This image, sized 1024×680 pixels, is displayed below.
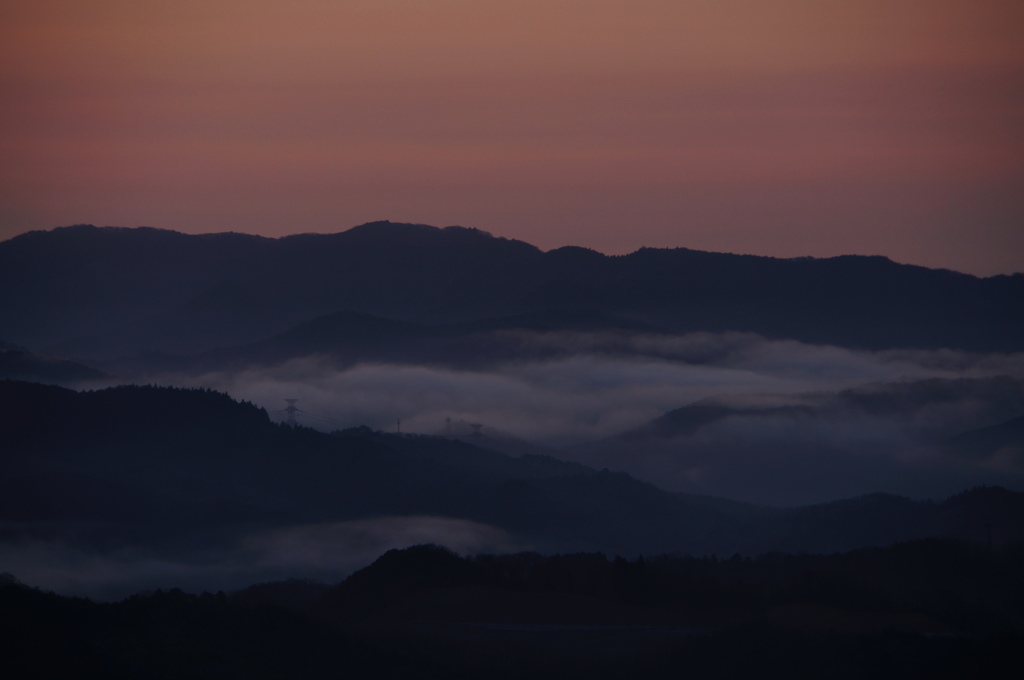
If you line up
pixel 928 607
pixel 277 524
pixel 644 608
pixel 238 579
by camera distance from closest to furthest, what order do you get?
pixel 928 607 → pixel 644 608 → pixel 238 579 → pixel 277 524

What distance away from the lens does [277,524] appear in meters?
A: 188

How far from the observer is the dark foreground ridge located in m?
57.2

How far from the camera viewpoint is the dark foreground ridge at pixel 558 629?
2254 inches

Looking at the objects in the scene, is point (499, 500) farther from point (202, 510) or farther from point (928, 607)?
point (928, 607)

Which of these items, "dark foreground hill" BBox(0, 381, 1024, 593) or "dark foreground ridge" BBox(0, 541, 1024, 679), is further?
"dark foreground hill" BBox(0, 381, 1024, 593)

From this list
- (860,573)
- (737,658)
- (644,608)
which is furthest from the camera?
(860,573)

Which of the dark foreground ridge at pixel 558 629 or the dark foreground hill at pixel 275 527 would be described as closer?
the dark foreground ridge at pixel 558 629

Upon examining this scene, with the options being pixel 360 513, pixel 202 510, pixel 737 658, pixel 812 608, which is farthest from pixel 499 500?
pixel 737 658

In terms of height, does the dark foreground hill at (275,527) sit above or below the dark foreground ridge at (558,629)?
above

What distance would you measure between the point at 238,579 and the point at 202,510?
1389 inches

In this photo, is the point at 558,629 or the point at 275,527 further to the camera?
the point at 275,527

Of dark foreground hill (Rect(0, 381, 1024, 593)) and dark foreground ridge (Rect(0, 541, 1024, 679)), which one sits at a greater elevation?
dark foreground hill (Rect(0, 381, 1024, 593))

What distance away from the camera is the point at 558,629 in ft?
226

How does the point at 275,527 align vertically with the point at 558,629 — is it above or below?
above
